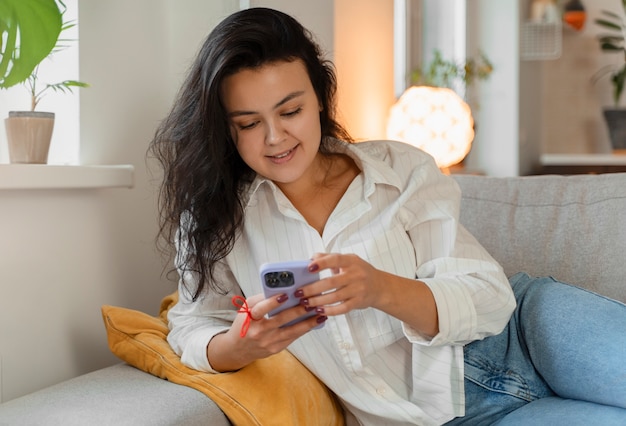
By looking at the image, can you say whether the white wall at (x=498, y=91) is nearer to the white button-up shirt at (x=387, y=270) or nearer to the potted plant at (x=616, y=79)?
the potted plant at (x=616, y=79)

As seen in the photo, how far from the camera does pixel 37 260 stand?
162 cm

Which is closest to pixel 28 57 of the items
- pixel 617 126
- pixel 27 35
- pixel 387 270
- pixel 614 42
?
pixel 27 35

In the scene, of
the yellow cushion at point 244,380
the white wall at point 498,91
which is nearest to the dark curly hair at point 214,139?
the yellow cushion at point 244,380

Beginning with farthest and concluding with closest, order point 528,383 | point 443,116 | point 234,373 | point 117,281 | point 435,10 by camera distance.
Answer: point 435,10 < point 443,116 < point 117,281 < point 528,383 < point 234,373

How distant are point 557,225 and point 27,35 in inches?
45.3

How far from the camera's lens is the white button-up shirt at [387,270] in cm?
149

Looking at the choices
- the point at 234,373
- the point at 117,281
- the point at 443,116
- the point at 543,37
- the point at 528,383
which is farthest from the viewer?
the point at 543,37

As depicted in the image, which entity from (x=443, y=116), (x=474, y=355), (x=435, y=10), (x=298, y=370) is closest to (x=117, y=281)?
(x=298, y=370)

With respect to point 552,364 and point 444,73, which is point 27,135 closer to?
point 552,364

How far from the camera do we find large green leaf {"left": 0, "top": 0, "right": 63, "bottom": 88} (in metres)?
1.46

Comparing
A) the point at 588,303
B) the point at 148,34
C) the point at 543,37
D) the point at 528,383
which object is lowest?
the point at 528,383

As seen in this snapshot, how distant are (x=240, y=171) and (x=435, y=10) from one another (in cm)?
315

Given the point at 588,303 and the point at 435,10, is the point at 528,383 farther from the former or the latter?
the point at 435,10

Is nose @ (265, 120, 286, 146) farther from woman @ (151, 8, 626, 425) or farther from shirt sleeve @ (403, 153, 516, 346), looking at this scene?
shirt sleeve @ (403, 153, 516, 346)
